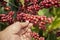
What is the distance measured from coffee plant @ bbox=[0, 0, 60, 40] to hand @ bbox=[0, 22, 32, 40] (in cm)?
3

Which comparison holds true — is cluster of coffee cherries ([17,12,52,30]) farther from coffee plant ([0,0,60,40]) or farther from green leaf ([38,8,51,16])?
green leaf ([38,8,51,16])

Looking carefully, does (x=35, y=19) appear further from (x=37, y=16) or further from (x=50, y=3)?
(x=50, y=3)

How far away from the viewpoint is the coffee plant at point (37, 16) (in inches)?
47.0

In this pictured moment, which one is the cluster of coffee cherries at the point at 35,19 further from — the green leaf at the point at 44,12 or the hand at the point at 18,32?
the green leaf at the point at 44,12

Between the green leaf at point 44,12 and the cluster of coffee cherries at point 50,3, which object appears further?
the green leaf at point 44,12

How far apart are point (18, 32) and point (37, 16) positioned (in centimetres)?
A: 14

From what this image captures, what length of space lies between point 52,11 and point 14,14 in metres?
0.20

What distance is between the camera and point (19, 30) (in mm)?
1123

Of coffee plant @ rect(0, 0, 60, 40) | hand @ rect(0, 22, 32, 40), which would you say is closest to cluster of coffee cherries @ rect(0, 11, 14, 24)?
coffee plant @ rect(0, 0, 60, 40)

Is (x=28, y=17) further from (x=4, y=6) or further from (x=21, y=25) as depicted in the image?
(x=4, y=6)

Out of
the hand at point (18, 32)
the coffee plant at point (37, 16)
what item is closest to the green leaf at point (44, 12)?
the coffee plant at point (37, 16)

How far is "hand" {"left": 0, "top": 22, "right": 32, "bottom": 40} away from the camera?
109cm

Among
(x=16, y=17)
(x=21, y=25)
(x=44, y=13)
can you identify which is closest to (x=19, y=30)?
(x=21, y=25)

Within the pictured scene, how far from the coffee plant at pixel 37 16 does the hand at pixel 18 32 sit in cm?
3
